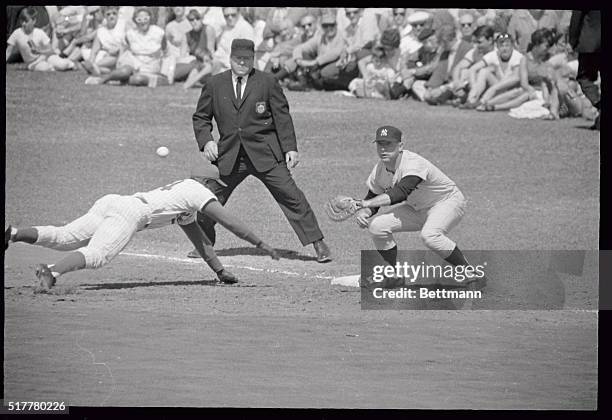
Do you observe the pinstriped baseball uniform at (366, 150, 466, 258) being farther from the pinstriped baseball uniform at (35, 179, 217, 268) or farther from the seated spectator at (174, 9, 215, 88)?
the seated spectator at (174, 9, 215, 88)

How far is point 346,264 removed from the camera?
9.94 meters

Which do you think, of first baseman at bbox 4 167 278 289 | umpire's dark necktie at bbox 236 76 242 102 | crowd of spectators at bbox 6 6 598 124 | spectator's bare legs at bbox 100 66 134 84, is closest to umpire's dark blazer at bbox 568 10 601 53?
crowd of spectators at bbox 6 6 598 124

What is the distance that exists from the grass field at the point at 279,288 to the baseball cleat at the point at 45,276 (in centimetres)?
8

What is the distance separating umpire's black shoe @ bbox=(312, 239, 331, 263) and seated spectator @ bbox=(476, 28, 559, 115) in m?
1.53

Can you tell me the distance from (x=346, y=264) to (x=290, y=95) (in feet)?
3.60

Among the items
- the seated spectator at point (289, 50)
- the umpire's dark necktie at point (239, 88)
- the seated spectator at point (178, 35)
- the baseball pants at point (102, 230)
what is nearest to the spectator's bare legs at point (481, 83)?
the seated spectator at point (289, 50)

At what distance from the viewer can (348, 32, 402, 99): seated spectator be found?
10664 millimetres

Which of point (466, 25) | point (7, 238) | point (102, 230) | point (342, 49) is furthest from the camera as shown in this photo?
point (342, 49)

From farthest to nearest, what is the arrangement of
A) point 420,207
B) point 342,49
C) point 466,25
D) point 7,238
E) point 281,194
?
point 342,49, point 466,25, point 281,194, point 420,207, point 7,238

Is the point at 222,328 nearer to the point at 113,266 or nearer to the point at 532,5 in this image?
the point at 113,266

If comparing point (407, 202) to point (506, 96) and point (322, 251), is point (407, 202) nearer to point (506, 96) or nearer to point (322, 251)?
point (322, 251)

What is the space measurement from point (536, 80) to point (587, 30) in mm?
788

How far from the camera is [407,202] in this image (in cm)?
984

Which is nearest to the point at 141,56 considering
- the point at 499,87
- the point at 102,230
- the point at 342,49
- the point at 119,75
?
the point at 119,75
